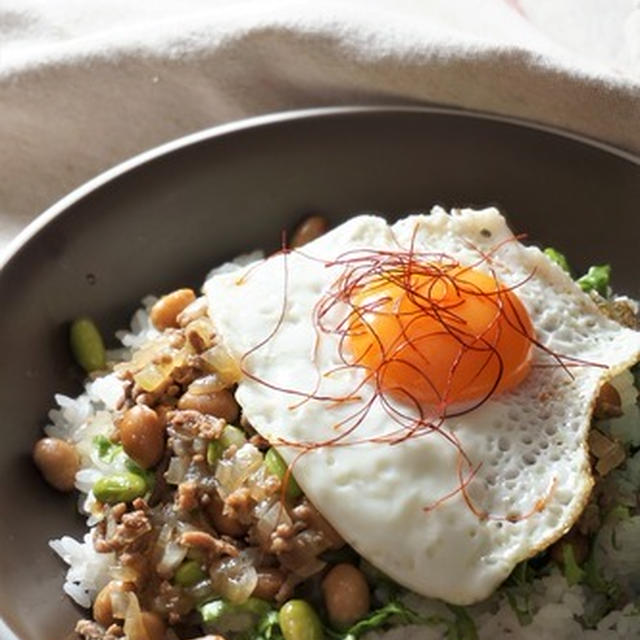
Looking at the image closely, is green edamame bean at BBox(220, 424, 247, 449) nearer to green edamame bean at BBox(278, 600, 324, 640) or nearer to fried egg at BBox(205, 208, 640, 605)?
fried egg at BBox(205, 208, 640, 605)

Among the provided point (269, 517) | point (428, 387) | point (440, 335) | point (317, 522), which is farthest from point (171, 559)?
point (440, 335)

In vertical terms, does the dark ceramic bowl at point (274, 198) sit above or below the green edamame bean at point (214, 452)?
above

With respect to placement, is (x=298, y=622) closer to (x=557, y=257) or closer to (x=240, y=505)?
(x=240, y=505)

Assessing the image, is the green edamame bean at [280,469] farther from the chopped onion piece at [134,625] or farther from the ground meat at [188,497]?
the chopped onion piece at [134,625]

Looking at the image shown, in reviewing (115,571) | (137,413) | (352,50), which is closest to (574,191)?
(352,50)

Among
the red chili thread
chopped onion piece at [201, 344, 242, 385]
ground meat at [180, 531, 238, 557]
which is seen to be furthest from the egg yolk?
ground meat at [180, 531, 238, 557]

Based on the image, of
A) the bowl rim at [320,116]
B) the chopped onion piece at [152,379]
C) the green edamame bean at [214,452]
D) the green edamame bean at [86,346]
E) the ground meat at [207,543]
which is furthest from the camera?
the bowl rim at [320,116]

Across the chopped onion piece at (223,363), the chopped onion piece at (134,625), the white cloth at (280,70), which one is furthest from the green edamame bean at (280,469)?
the white cloth at (280,70)
